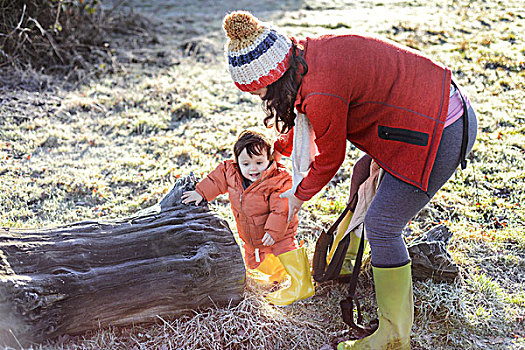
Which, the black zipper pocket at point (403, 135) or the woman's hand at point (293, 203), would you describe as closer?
the black zipper pocket at point (403, 135)

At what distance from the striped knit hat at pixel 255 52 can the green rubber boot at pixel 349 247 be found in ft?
3.82

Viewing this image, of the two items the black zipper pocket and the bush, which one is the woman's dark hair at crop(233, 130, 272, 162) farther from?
the bush

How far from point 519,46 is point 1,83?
7180mm

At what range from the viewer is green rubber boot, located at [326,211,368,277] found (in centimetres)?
292

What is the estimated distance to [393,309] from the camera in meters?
2.35

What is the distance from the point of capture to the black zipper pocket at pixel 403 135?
2.10m

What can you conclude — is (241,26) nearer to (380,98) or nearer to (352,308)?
(380,98)

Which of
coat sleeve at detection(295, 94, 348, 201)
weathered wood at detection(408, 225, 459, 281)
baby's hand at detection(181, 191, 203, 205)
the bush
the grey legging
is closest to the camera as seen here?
coat sleeve at detection(295, 94, 348, 201)

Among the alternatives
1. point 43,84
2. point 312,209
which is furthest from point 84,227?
point 43,84

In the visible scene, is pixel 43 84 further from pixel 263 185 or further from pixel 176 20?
pixel 263 185

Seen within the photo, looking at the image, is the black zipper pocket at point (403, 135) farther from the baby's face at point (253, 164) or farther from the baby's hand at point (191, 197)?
the baby's hand at point (191, 197)

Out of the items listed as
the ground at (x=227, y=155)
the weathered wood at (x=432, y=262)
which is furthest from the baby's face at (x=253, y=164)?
the weathered wood at (x=432, y=262)

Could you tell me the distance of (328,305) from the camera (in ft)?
9.43

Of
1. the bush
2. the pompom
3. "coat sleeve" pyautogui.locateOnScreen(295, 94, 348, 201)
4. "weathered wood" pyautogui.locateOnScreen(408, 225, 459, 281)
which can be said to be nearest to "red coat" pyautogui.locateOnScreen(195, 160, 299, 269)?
"coat sleeve" pyautogui.locateOnScreen(295, 94, 348, 201)
